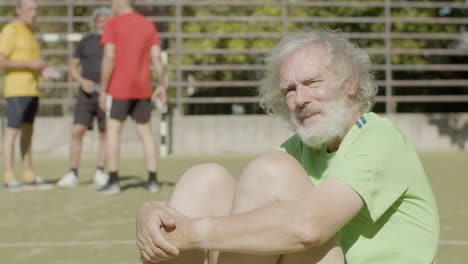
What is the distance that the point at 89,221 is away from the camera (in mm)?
5867

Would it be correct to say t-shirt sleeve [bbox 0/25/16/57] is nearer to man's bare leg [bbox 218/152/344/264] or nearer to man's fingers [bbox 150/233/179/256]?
man's fingers [bbox 150/233/179/256]

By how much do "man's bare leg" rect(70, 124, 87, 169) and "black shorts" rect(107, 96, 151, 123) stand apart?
3.86 feet

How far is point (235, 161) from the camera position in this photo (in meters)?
11.4

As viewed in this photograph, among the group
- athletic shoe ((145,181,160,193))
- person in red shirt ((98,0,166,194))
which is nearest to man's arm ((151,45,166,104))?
person in red shirt ((98,0,166,194))

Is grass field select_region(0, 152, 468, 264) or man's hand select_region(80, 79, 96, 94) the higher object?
man's hand select_region(80, 79, 96, 94)

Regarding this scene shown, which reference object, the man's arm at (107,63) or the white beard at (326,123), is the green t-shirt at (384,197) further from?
the man's arm at (107,63)

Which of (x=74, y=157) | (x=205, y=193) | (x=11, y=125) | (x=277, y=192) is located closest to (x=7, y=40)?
(x=11, y=125)

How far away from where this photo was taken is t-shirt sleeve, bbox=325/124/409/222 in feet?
7.54

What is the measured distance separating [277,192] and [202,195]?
0.42 m

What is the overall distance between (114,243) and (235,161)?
6.51 metres

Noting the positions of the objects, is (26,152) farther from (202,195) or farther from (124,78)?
(202,195)

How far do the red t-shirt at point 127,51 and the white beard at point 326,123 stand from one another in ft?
16.0

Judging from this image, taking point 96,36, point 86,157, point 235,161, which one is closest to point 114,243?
point 96,36

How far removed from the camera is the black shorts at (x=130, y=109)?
24.0ft
